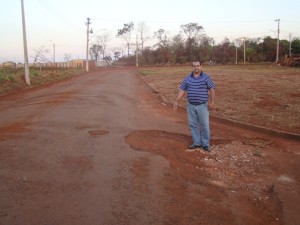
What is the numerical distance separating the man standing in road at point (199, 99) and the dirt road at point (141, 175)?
36 cm

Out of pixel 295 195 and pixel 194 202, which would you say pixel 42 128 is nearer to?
pixel 194 202

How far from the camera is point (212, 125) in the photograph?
10188mm

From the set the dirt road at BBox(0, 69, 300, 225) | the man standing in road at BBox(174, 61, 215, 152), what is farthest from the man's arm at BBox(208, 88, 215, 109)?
the dirt road at BBox(0, 69, 300, 225)

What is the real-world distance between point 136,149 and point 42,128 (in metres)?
3.12

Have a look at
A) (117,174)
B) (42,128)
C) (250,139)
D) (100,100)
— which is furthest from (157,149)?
(100,100)

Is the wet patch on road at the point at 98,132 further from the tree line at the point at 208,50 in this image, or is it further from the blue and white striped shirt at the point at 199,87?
the tree line at the point at 208,50

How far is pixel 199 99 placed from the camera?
24.3 feet

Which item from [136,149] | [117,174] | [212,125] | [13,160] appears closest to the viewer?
[117,174]

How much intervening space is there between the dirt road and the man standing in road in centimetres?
36

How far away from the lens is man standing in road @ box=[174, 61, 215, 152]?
24.1 ft

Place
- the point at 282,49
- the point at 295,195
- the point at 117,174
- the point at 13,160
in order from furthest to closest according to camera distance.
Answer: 1. the point at 282,49
2. the point at 13,160
3. the point at 117,174
4. the point at 295,195

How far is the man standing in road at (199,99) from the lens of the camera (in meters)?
7.35

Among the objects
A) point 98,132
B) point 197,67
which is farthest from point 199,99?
point 98,132

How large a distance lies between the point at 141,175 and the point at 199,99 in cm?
222
